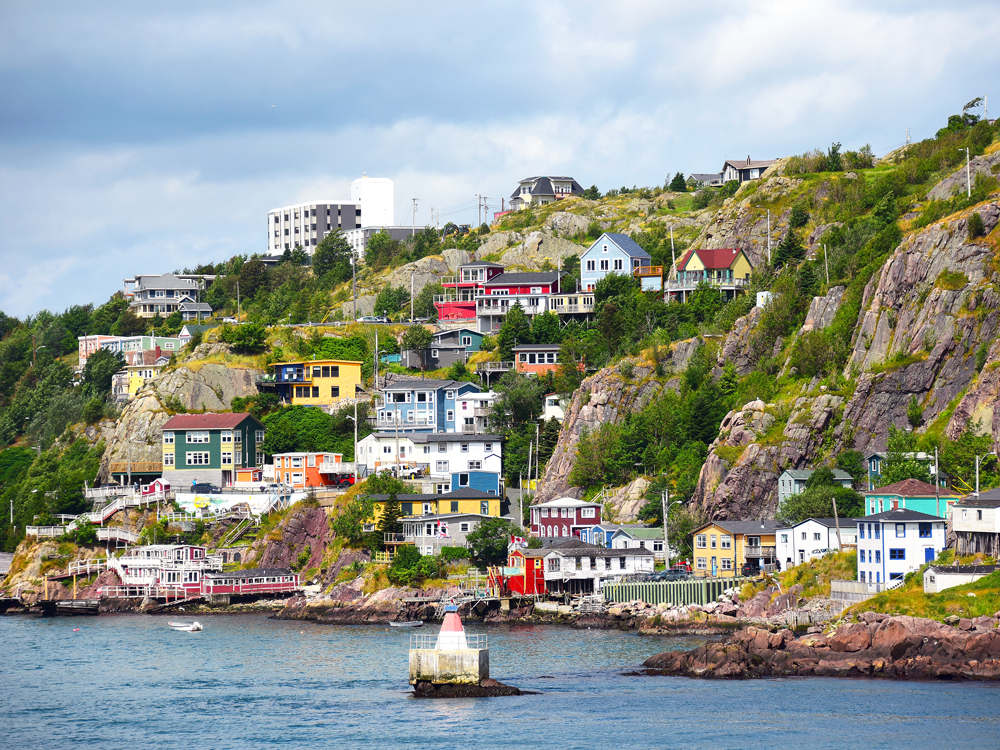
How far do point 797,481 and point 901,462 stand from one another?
21.4ft

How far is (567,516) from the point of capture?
282 ft

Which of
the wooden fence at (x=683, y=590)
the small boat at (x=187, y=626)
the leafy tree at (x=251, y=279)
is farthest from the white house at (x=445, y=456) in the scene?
the leafy tree at (x=251, y=279)

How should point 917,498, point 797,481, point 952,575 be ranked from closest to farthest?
point 952,575 < point 917,498 < point 797,481

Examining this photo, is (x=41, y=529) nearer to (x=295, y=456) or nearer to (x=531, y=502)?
(x=295, y=456)

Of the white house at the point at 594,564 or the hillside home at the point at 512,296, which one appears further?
the hillside home at the point at 512,296

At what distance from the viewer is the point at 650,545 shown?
81188 millimetres

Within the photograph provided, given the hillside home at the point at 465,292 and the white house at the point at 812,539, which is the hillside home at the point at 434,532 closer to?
the white house at the point at 812,539

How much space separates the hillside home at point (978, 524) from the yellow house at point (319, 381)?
53.8 m

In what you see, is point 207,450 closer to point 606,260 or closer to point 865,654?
point 606,260

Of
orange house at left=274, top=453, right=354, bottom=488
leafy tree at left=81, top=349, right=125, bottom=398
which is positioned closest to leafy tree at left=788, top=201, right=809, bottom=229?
orange house at left=274, top=453, right=354, bottom=488

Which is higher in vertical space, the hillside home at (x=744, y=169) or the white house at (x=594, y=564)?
the hillside home at (x=744, y=169)

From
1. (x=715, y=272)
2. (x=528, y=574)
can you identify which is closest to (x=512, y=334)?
(x=715, y=272)

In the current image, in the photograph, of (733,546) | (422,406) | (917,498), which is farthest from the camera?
(422,406)

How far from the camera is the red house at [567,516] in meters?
85.7
